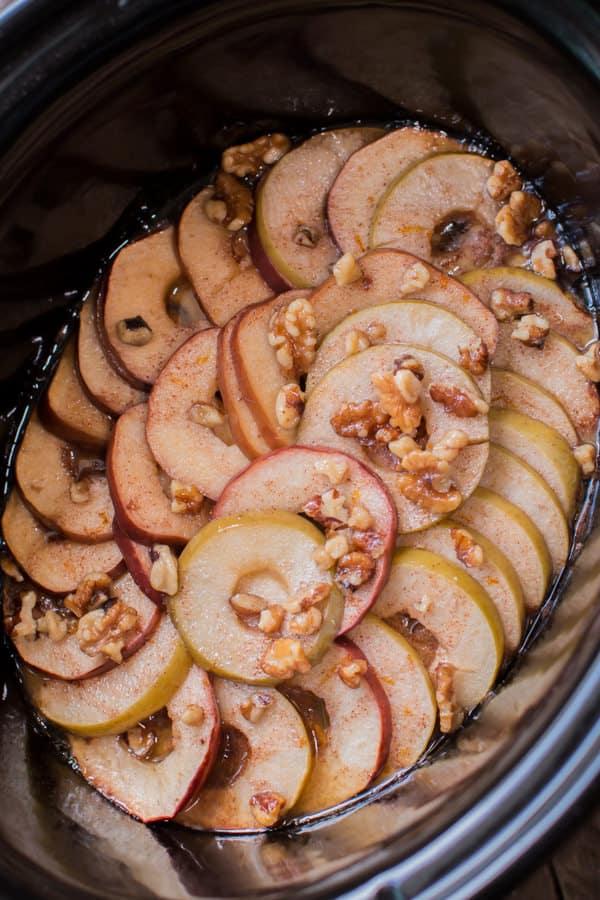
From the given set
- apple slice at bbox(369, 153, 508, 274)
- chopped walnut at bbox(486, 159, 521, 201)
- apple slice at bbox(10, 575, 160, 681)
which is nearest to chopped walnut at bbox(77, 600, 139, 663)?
apple slice at bbox(10, 575, 160, 681)

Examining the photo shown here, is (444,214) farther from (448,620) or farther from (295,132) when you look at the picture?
(448,620)

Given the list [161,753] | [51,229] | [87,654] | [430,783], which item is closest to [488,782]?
[430,783]

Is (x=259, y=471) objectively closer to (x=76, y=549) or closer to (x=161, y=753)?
(x=76, y=549)

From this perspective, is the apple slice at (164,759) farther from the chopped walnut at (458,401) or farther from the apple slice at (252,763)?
the chopped walnut at (458,401)

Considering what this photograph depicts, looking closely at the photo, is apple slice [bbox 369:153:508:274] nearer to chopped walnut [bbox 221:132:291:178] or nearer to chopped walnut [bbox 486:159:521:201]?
chopped walnut [bbox 486:159:521:201]

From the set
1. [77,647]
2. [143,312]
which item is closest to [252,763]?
[77,647]

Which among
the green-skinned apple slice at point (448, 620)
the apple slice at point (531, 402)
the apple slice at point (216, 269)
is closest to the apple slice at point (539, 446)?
the apple slice at point (531, 402)
